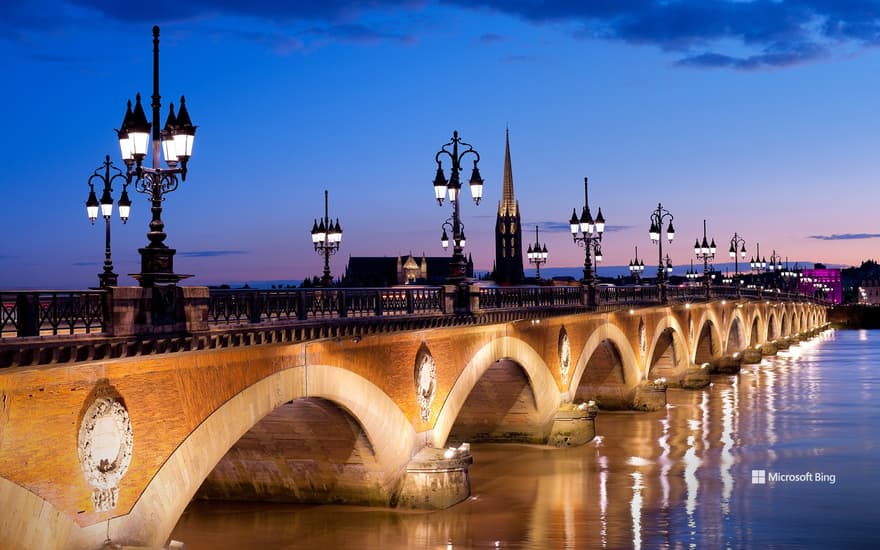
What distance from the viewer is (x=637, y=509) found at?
87.9 feet

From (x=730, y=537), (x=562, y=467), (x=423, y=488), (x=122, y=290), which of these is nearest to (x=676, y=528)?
(x=730, y=537)

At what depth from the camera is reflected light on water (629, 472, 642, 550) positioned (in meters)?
23.6

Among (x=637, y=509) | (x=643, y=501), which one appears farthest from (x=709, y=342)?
(x=637, y=509)

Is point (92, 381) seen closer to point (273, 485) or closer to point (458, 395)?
point (273, 485)

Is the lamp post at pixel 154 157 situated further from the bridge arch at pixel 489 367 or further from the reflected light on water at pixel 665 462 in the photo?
the reflected light on water at pixel 665 462

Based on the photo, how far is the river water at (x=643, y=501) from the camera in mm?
23438

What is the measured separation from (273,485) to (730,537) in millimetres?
9931

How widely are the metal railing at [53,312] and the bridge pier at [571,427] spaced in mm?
22002

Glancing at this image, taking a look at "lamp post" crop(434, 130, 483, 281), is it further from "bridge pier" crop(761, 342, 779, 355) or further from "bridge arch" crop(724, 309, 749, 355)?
"bridge pier" crop(761, 342, 779, 355)

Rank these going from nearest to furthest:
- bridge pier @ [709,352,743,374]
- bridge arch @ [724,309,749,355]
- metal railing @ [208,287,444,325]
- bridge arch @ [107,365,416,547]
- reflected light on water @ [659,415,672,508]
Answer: bridge arch @ [107,365,416,547] < metal railing @ [208,287,444,325] < reflected light on water @ [659,415,672,508] < bridge pier @ [709,352,743,374] < bridge arch @ [724,309,749,355]

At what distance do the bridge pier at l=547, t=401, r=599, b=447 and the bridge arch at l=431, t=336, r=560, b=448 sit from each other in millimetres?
276

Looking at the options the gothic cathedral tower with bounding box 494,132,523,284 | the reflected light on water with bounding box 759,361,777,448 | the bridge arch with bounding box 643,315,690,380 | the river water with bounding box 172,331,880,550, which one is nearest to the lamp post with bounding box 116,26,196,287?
the river water with bounding box 172,331,880,550

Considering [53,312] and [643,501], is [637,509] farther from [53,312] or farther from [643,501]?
[53,312]

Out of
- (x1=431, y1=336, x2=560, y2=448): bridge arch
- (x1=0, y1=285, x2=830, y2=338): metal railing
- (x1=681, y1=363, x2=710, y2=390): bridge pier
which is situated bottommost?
(x1=681, y1=363, x2=710, y2=390): bridge pier
